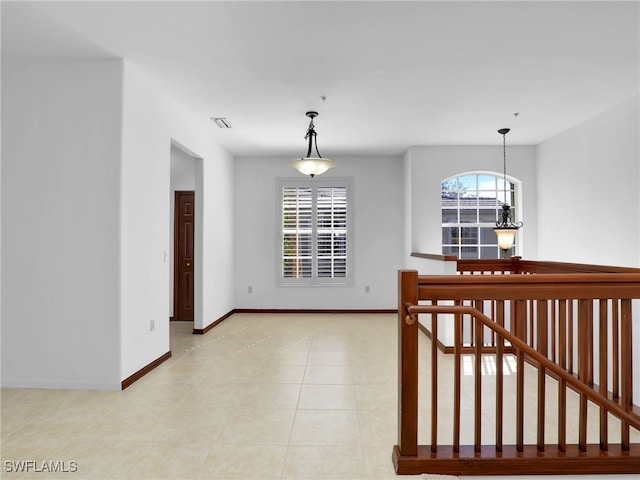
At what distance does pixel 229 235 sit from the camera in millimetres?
6664

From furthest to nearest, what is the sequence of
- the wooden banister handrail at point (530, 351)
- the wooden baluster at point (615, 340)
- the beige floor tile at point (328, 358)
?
the beige floor tile at point (328, 358) < the wooden baluster at point (615, 340) < the wooden banister handrail at point (530, 351)

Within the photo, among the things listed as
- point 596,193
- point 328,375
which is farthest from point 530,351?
point 596,193

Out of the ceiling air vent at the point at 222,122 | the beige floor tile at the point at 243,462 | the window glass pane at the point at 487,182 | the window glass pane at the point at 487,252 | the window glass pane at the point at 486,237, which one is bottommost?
the beige floor tile at the point at 243,462

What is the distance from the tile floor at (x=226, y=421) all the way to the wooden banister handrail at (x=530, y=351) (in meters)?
0.90

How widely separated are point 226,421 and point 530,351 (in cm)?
194

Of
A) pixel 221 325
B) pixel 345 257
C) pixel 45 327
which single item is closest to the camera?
pixel 45 327

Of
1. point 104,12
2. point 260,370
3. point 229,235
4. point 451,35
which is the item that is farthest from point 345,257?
point 104,12

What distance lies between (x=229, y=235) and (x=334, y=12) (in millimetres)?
4557

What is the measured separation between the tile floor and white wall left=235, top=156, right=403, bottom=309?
101 inches

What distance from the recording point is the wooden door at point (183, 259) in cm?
643

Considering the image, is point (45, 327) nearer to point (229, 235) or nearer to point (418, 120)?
point (229, 235)

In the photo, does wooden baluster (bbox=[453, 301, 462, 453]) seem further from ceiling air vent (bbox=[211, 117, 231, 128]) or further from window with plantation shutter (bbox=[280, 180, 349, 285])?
window with plantation shutter (bbox=[280, 180, 349, 285])

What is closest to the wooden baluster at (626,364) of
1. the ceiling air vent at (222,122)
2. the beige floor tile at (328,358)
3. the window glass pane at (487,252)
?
the beige floor tile at (328,358)

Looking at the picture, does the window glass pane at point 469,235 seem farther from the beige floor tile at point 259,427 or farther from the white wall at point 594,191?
the beige floor tile at point 259,427
